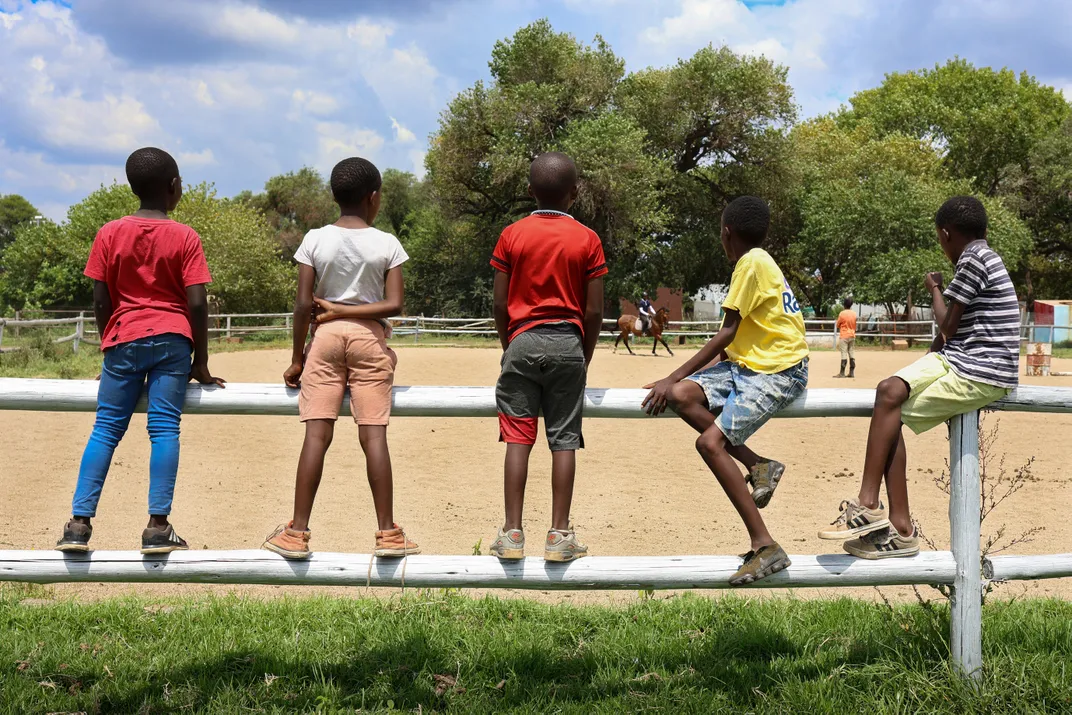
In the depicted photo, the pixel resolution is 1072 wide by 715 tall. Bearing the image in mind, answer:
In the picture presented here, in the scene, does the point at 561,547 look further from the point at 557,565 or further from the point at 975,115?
the point at 975,115

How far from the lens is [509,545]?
128 inches

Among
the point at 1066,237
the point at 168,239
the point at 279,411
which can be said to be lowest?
the point at 279,411

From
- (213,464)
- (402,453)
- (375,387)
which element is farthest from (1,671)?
(402,453)

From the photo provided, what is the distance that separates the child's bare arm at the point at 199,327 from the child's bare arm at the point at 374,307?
1.37 feet

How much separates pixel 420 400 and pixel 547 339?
0.52 meters

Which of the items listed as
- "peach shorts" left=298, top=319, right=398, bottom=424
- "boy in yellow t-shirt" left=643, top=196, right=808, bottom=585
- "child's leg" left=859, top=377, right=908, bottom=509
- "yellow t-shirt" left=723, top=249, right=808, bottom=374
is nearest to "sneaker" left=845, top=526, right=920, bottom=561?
"child's leg" left=859, top=377, right=908, bottom=509

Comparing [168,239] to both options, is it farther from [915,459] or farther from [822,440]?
[822,440]

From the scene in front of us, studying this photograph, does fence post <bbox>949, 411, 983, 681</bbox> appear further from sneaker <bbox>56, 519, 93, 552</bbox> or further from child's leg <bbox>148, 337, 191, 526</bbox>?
sneaker <bbox>56, 519, 93, 552</bbox>

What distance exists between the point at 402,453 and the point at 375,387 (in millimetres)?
9044

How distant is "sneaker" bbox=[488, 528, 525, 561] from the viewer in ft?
10.7

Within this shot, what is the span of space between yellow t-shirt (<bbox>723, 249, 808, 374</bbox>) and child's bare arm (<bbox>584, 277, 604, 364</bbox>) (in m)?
0.47

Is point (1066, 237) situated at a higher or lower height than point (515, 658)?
higher

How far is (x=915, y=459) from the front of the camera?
11.6 metres

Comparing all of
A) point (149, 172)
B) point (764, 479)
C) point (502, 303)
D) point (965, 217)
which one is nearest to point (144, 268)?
point (149, 172)
